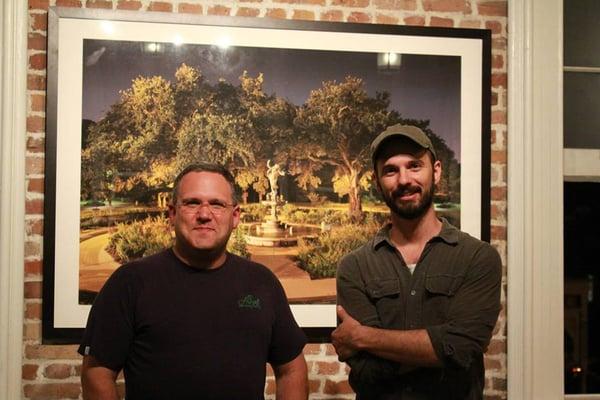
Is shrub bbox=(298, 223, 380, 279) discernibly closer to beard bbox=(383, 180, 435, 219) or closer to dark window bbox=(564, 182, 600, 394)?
beard bbox=(383, 180, 435, 219)

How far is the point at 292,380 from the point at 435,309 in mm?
549

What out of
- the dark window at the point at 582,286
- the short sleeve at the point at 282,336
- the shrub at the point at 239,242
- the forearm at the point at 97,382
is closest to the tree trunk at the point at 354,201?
the shrub at the point at 239,242

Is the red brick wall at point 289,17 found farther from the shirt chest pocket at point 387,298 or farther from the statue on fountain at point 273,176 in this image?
the shirt chest pocket at point 387,298

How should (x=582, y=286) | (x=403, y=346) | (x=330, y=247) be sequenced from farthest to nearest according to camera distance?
(x=582, y=286) → (x=330, y=247) → (x=403, y=346)

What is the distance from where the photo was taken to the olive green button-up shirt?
1.89 metres

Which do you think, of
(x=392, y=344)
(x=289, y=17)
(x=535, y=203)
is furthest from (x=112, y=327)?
(x=535, y=203)

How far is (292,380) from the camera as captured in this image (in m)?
2.11

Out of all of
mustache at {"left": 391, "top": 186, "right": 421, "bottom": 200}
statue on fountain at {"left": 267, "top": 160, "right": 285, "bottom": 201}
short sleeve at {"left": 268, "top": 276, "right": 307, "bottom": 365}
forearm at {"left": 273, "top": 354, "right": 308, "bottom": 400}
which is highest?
statue on fountain at {"left": 267, "top": 160, "right": 285, "bottom": 201}

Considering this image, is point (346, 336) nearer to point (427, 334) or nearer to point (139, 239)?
point (427, 334)

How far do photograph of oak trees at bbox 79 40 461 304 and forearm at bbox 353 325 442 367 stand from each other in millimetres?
810

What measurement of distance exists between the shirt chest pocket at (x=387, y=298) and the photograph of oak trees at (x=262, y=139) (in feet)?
2.40

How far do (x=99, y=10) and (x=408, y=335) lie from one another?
1.83 meters

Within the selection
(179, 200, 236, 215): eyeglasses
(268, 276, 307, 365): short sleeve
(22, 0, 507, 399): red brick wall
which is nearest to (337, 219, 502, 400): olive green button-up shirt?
(268, 276, 307, 365): short sleeve

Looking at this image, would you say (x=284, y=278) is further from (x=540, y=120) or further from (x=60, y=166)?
(x=540, y=120)
